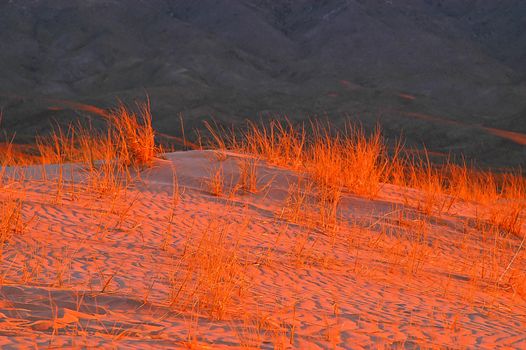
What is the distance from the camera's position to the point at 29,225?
19.6 ft

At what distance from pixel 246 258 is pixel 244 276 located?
0.61 m

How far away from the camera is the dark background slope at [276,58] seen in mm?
62000

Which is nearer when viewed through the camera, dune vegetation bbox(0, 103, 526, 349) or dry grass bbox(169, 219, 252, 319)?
dune vegetation bbox(0, 103, 526, 349)

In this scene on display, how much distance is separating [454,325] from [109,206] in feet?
11.3

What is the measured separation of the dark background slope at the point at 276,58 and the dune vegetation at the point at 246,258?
4376 centimetres

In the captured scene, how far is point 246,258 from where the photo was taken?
5.42m

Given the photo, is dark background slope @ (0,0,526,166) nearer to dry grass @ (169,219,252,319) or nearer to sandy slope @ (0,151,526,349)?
sandy slope @ (0,151,526,349)

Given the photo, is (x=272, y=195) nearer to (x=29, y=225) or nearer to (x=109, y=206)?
(x=109, y=206)

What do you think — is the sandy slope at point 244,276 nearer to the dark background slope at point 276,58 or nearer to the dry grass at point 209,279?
the dry grass at point 209,279

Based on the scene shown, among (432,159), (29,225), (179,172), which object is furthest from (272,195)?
(432,159)

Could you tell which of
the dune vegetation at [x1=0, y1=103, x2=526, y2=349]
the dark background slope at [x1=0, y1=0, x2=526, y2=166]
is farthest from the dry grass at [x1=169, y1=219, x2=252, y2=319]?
the dark background slope at [x1=0, y1=0, x2=526, y2=166]

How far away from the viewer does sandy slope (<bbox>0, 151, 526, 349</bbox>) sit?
3789 mm

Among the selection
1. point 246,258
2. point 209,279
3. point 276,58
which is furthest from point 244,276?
point 276,58

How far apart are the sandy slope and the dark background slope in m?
45.0
